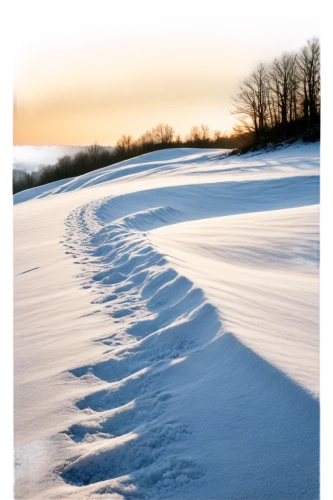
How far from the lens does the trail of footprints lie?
1907mm

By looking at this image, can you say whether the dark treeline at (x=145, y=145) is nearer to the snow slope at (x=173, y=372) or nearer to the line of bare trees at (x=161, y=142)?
the line of bare trees at (x=161, y=142)

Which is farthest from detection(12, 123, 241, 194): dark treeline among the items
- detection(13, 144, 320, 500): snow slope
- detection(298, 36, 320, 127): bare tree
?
detection(13, 144, 320, 500): snow slope

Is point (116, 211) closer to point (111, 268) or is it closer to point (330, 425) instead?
point (111, 268)

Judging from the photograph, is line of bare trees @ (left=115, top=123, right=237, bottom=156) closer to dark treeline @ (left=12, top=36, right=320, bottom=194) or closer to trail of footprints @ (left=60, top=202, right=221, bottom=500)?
dark treeline @ (left=12, top=36, right=320, bottom=194)

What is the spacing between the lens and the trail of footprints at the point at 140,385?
1.91m

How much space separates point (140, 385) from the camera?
8.36 feet

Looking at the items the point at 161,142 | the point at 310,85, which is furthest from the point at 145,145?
the point at 310,85

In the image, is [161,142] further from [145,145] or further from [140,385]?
[140,385]

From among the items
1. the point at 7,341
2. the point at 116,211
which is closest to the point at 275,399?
the point at 7,341

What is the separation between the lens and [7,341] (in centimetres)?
177

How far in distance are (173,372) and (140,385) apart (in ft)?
0.62

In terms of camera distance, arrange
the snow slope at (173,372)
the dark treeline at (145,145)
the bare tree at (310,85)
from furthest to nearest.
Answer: the dark treeline at (145,145)
the bare tree at (310,85)
the snow slope at (173,372)

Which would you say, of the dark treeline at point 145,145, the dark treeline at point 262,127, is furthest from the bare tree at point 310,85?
the dark treeline at point 145,145

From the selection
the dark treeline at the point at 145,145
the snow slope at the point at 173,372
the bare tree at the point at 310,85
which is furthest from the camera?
the dark treeline at the point at 145,145
